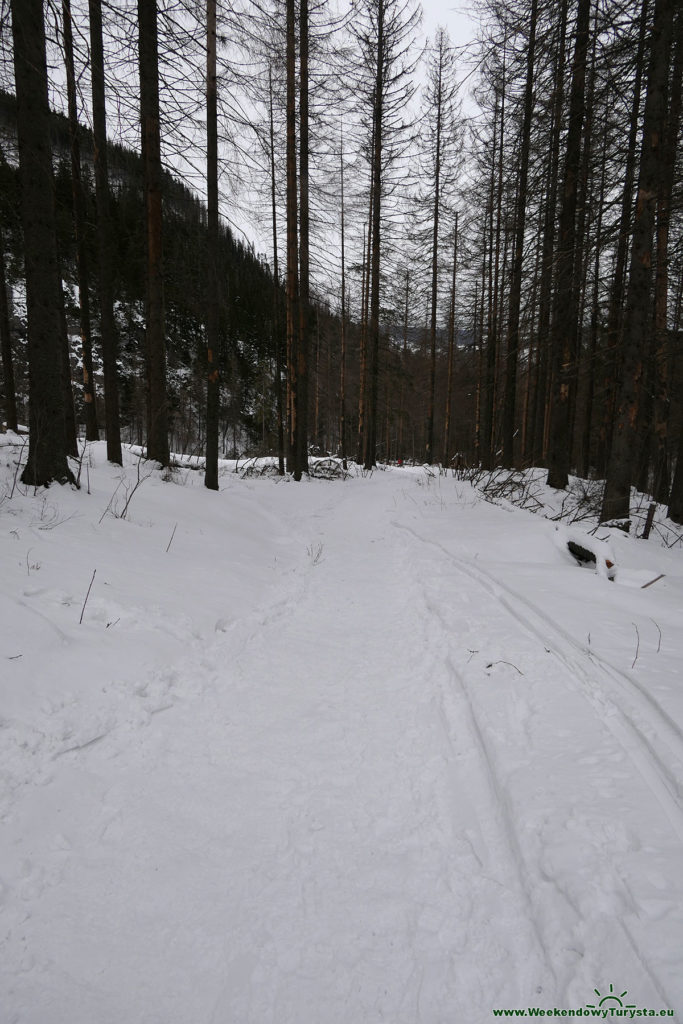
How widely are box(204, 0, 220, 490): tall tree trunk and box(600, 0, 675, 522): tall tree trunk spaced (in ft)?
21.9

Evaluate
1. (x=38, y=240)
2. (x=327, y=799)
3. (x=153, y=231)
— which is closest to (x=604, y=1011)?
(x=327, y=799)

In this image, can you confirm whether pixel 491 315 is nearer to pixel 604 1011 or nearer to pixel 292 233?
pixel 292 233

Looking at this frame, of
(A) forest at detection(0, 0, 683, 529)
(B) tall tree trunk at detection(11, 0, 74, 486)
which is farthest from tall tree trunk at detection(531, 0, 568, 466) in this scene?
(B) tall tree trunk at detection(11, 0, 74, 486)

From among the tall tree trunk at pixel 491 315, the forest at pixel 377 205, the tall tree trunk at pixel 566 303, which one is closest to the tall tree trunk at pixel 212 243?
the forest at pixel 377 205

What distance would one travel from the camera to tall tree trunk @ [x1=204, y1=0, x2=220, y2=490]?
7227 mm

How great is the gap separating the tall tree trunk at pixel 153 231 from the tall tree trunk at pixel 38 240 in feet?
10.9

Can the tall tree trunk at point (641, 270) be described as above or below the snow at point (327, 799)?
above

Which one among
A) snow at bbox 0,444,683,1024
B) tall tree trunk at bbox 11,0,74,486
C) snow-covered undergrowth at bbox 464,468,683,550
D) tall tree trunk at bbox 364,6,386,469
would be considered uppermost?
tall tree trunk at bbox 364,6,386,469

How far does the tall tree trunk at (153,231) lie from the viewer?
7.43 m

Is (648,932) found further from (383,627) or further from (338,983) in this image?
(383,627)

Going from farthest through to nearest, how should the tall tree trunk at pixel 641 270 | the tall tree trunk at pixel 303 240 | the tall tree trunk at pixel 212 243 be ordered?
the tall tree trunk at pixel 303 240
the tall tree trunk at pixel 212 243
the tall tree trunk at pixel 641 270

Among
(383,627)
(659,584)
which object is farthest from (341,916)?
(659,584)

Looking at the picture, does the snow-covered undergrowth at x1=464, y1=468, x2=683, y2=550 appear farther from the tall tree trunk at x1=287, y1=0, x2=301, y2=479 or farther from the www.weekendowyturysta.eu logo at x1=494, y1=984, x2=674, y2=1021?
the www.weekendowyturysta.eu logo at x1=494, y1=984, x2=674, y2=1021

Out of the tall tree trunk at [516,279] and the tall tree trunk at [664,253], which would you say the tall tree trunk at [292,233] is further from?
the tall tree trunk at [664,253]
